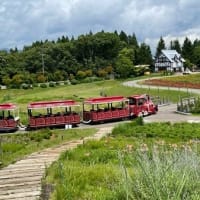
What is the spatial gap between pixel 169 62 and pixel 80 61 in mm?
25377

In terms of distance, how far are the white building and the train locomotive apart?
81.4 meters

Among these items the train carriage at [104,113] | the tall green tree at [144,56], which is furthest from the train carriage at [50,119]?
the tall green tree at [144,56]

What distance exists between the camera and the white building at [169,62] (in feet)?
391

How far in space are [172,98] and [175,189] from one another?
45037 mm

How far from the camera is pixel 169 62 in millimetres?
121375

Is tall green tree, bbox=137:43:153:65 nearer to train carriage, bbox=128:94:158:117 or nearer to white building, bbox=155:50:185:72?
white building, bbox=155:50:185:72

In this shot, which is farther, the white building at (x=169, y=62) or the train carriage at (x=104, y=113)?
the white building at (x=169, y=62)

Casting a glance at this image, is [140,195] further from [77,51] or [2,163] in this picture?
[77,51]

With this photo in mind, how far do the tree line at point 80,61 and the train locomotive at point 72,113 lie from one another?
5155cm

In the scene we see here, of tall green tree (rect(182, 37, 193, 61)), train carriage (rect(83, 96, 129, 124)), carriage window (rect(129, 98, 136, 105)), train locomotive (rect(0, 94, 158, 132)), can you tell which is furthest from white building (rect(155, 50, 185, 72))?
train carriage (rect(83, 96, 129, 124))

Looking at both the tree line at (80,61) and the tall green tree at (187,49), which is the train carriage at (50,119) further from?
the tall green tree at (187,49)

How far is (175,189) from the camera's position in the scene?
5.79m

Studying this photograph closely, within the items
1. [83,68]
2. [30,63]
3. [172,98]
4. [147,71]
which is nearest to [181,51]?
[147,71]

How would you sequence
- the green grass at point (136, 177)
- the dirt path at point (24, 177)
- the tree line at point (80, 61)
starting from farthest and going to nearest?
the tree line at point (80, 61) < the dirt path at point (24, 177) < the green grass at point (136, 177)
